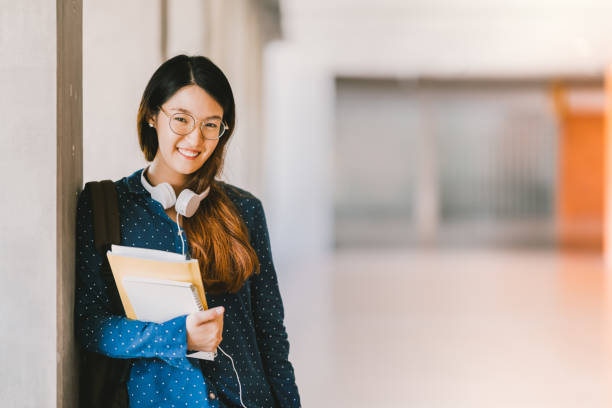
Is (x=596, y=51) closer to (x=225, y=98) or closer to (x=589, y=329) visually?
(x=589, y=329)

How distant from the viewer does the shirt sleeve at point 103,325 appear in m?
1.51

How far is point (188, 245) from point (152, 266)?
19 cm

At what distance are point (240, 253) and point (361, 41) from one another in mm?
10086

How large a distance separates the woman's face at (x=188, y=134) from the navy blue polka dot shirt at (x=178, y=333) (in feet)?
0.44

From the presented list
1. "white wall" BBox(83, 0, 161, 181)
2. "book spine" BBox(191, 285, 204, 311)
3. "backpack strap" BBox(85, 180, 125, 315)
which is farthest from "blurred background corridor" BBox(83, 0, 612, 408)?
"book spine" BBox(191, 285, 204, 311)

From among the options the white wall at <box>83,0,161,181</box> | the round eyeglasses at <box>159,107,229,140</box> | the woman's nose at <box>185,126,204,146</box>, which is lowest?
the woman's nose at <box>185,126,204,146</box>

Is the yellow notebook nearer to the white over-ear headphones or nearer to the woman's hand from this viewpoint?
the woman's hand

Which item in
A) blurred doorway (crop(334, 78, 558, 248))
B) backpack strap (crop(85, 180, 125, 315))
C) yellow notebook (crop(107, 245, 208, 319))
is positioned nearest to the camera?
yellow notebook (crop(107, 245, 208, 319))

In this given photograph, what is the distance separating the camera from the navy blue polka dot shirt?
1557 millimetres

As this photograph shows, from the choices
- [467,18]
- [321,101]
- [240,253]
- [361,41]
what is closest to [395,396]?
[240,253]

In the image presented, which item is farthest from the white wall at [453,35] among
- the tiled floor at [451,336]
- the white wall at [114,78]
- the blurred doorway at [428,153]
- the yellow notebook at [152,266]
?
the yellow notebook at [152,266]

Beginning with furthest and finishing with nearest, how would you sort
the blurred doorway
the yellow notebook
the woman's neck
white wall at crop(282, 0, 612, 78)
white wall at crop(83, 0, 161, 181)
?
1. the blurred doorway
2. white wall at crop(282, 0, 612, 78)
3. white wall at crop(83, 0, 161, 181)
4. the woman's neck
5. the yellow notebook

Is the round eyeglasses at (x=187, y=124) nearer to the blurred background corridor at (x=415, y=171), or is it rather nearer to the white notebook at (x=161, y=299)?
the white notebook at (x=161, y=299)

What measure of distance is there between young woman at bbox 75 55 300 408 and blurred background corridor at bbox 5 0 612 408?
227 mm
